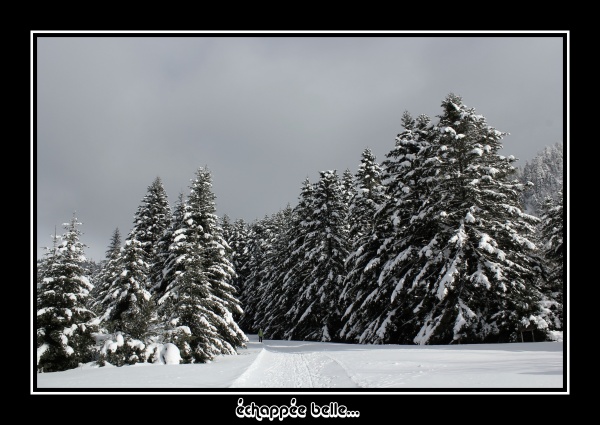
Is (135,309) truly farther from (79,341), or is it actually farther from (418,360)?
(418,360)

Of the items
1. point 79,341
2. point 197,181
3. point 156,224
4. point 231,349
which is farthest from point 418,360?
point 156,224

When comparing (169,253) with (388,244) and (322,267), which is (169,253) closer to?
(322,267)

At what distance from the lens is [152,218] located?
1574 inches

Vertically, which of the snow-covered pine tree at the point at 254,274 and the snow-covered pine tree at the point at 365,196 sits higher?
the snow-covered pine tree at the point at 365,196

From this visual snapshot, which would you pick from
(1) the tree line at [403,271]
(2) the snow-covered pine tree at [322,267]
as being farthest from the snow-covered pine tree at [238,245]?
(1) the tree line at [403,271]

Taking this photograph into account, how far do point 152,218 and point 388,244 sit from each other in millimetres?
26217

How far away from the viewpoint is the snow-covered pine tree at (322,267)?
33.3m

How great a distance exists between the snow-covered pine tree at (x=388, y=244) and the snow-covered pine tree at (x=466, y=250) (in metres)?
0.47

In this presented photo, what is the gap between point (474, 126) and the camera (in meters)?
23.1

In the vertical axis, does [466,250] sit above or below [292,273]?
above

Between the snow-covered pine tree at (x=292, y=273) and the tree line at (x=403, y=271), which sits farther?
the snow-covered pine tree at (x=292, y=273)

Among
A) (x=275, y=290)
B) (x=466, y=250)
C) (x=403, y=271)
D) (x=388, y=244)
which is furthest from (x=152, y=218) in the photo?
(x=466, y=250)

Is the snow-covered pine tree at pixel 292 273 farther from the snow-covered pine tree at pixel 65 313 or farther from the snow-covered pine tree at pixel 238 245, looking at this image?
the snow-covered pine tree at pixel 65 313

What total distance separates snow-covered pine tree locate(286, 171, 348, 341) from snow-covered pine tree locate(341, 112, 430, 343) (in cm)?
465
